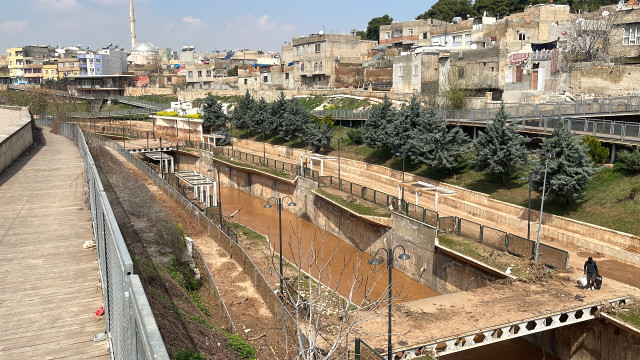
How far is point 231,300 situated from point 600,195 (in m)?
21.2

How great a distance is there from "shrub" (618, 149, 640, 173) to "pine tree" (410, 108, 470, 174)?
10.4 m

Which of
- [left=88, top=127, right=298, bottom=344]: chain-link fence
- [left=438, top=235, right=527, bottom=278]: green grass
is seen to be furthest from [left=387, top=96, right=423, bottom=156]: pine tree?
[left=88, top=127, right=298, bottom=344]: chain-link fence

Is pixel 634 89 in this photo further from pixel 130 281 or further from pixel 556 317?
pixel 130 281

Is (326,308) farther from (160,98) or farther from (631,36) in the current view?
(160,98)

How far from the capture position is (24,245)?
11.5 metres

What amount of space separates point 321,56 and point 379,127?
1324 inches

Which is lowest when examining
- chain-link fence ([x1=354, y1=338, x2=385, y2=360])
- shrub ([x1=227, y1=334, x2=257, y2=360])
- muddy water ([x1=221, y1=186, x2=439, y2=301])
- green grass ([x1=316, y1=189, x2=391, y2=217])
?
muddy water ([x1=221, y1=186, x2=439, y2=301])

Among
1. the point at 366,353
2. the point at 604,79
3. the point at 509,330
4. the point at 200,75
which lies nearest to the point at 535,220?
the point at 509,330

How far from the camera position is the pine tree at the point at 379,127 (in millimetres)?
45719

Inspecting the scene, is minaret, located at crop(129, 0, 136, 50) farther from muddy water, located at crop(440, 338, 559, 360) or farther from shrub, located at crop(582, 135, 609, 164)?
muddy water, located at crop(440, 338, 559, 360)

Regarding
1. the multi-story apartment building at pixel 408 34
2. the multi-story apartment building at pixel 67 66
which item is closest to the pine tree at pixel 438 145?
the multi-story apartment building at pixel 408 34

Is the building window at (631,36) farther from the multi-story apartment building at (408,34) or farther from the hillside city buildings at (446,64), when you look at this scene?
the multi-story apartment building at (408,34)

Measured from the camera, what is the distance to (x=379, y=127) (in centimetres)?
4753

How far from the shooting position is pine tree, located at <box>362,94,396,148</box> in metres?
45.7
